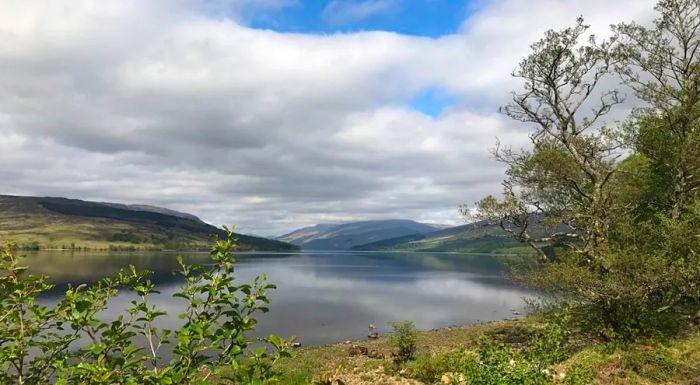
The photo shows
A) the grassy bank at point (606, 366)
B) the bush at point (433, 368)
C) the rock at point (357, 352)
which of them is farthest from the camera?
the rock at point (357, 352)

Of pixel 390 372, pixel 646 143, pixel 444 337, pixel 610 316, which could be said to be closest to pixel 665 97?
pixel 646 143

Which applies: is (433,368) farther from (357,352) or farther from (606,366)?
(357,352)

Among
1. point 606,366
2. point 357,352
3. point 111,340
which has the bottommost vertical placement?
point 357,352

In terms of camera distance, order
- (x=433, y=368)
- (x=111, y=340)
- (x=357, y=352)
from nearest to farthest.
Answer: (x=111, y=340) → (x=433, y=368) → (x=357, y=352)

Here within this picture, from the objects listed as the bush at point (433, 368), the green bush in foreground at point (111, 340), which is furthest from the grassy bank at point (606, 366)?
the green bush in foreground at point (111, 340)

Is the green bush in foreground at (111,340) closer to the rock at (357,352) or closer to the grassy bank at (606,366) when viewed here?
the grassy bank at (606,366)

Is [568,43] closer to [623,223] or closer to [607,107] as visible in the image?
[607,107]

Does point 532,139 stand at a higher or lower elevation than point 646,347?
higher

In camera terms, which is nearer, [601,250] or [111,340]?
[111,340]

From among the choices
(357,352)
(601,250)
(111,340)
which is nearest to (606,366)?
(601,250)

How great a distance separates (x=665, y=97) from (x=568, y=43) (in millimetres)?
7078

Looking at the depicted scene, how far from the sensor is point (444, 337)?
4953cm

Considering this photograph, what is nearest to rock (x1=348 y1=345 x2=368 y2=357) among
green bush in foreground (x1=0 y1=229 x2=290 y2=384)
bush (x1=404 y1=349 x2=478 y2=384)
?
bush (x1=404 y1=349 x2=478 y2=384)

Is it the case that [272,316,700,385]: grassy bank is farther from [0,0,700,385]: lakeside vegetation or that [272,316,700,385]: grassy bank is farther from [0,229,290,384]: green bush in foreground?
[0,229,290,384]: green bush in foreground
